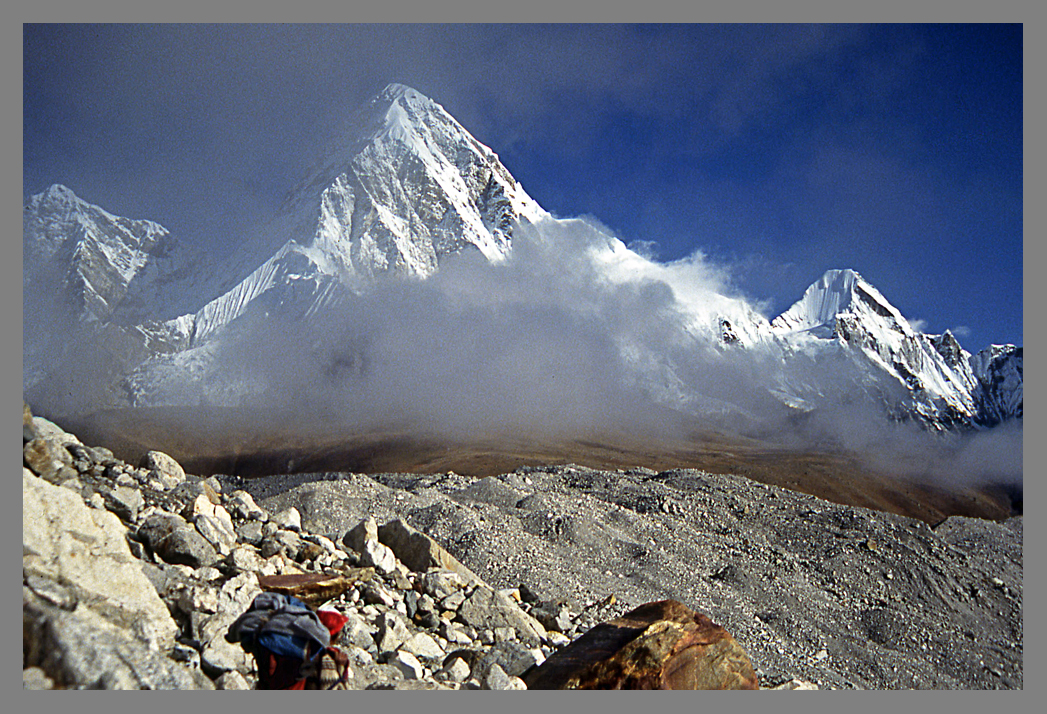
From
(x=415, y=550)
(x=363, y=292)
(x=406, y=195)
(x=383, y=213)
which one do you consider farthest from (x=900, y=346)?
(x=415, y=550)

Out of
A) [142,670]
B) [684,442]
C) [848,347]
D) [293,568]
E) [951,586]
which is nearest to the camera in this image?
[142,670]

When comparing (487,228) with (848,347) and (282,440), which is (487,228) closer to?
(848,347)

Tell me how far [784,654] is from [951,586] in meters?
7.51

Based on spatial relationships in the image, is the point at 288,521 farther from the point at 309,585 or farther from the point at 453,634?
the point at 453,634

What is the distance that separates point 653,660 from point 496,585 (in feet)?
15.9

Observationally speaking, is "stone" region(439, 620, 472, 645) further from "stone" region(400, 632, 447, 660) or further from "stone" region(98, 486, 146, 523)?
"stone" region(98, 486, 146, 523)

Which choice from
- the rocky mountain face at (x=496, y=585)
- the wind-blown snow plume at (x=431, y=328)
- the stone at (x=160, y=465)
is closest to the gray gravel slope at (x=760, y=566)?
the rocky mountain face at (x=496, y=585)

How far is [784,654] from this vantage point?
341 inches


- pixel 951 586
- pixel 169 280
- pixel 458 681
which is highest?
pixel 169 280

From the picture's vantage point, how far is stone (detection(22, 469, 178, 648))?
370cm

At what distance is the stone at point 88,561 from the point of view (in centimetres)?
370

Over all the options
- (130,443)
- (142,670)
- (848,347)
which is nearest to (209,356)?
(130,443)

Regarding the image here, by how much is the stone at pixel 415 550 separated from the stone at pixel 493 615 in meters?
0.64

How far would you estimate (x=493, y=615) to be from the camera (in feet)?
19.4
